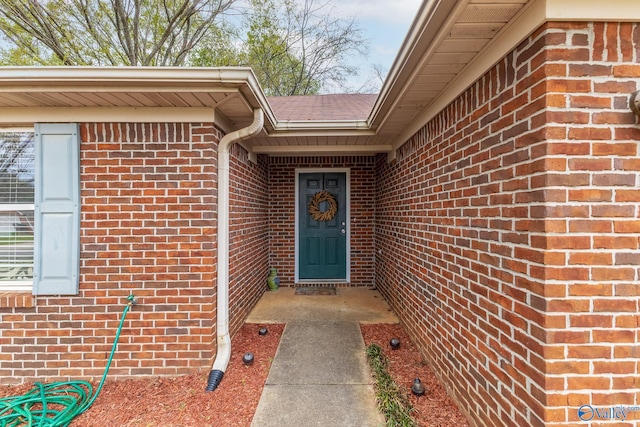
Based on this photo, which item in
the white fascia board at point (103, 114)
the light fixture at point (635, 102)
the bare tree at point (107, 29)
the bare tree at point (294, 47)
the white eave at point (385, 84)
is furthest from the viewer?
the bare tree at point (294, 47)

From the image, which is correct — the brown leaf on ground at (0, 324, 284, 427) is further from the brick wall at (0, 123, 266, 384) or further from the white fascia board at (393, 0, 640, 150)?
the white fascia board at (393, 0, 640, 150)

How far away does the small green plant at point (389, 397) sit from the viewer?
1982 mm

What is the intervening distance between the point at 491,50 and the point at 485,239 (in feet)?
3.66

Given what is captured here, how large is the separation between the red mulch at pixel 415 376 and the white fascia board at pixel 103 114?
2.79 metres

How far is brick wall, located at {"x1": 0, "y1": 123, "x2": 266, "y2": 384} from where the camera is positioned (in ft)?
8.40

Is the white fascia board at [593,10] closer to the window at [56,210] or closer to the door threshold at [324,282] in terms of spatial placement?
the window at [56,210]

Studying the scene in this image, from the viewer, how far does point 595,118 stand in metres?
1.35

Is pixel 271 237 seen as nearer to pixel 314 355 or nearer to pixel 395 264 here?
pixel 395 264

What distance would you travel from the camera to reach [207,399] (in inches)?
90.4

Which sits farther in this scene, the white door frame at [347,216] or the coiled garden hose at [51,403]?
the white door frame at [347,216]

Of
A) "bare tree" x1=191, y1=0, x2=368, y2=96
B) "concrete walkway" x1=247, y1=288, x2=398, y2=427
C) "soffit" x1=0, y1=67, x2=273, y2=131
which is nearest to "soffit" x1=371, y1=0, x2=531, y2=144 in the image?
"soffit" x1=0, y1=67, x2=273, y2=131

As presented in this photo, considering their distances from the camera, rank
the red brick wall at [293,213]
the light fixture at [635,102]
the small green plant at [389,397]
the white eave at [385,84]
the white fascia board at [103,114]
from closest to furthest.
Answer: the light fixture at [635,102]
the white eave at [385,84]
the small green plant at [389,397]
the white fascia board at [103,114]
the red brick wall at [293,213]

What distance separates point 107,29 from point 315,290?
372 inches

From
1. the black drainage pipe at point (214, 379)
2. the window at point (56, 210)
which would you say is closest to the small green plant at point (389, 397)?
the black drainage pipe at point (214, 379)
